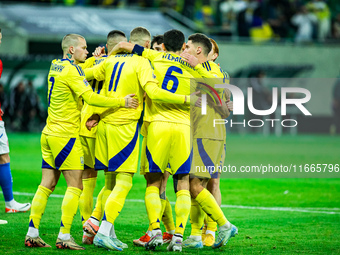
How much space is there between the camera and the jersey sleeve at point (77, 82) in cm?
646

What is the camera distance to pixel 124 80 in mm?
6594

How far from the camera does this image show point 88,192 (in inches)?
281

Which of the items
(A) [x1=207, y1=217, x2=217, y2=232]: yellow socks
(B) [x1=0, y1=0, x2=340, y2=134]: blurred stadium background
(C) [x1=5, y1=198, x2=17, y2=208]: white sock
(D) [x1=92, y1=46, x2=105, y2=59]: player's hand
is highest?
(B) [x1=0, y1=0, x2=340, y2=134]: blurred stadium background

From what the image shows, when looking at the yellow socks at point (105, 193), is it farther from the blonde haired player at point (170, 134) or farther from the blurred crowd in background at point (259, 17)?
the blurred crowd in background at point (259, 17)

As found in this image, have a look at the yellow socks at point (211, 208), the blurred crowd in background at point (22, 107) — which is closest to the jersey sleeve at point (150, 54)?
the yellow socks at point (211, 208)

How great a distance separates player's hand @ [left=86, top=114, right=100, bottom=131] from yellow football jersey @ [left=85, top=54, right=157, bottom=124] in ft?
0.26

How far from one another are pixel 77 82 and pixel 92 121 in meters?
0.49

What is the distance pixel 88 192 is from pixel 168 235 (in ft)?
3.44

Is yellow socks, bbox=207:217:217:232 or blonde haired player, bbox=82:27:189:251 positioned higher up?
blonde haired player, bbox=82:27:189:251

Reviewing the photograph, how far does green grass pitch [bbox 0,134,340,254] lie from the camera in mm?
6676

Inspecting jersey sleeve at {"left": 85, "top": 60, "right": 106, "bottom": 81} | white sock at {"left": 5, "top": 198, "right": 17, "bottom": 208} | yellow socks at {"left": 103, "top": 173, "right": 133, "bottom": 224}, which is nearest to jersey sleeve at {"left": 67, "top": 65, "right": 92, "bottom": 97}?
jersey sleeve at {"left": 85, "top": 60, "right": 106, "bottom": 81}

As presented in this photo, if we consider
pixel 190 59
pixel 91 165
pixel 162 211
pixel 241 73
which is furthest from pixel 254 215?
pixel 241 73

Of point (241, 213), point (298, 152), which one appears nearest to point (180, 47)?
point (241, 213)

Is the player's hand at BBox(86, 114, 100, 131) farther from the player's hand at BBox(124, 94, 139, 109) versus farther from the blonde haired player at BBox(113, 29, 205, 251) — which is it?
the blonde haired player at BBox(113, 29, 205, 251)
